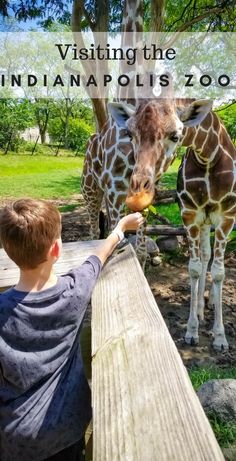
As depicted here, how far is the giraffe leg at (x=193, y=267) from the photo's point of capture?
13.3 ft

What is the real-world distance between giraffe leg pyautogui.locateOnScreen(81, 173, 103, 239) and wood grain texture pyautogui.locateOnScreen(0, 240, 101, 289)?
4.46m

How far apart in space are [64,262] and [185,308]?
3234 millimetres

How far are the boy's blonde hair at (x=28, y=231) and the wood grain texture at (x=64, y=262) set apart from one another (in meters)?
0.46

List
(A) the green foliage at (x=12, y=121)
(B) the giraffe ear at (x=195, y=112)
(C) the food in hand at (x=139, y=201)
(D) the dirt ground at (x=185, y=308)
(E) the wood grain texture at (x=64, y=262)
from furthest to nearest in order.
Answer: (A) the green foliage at (x=12, y=121)
(D) the dirt ground at (x=185, y=308)
(B) the giraffe ear at (x=195, y=112)
(C) the food in hand at (x=139, y=201)
(E) the wood grain texture at (x=64, y=262)

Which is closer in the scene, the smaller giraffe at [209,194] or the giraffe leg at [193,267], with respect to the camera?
the smaller giraffe at [209,194]

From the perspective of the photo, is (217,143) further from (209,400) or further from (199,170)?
(209,400)

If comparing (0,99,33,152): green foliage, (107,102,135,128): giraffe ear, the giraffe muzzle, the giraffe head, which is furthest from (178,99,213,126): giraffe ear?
(0,99,33,152): green foliage

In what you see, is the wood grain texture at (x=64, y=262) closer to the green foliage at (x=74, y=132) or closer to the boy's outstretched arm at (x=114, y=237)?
the boy's outstretched arm at (x=114, y=237)

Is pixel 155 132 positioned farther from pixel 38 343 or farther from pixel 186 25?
pixel 186 25

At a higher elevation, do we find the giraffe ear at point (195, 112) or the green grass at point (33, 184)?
the giraffe ear at point (195, 112)

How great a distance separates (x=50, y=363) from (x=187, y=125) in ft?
8.28

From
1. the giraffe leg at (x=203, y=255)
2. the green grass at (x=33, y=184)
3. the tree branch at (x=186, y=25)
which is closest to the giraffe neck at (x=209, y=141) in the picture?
the giraffe leg at (x=203, y=255)

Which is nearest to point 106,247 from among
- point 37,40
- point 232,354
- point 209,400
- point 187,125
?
point 209,400

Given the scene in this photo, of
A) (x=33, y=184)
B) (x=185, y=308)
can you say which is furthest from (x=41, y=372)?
(x=33, y=184)
